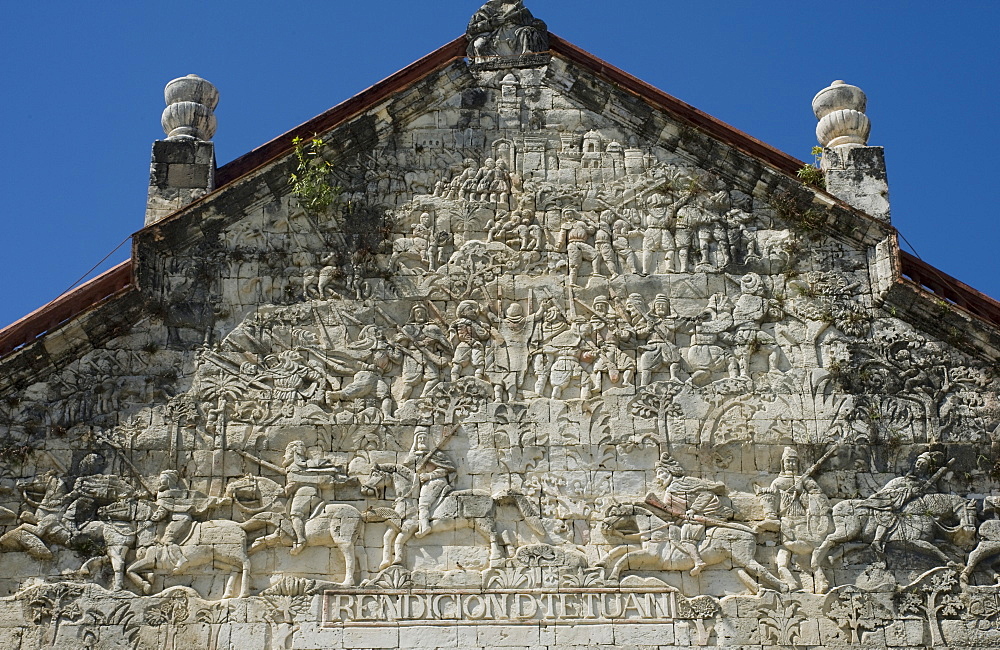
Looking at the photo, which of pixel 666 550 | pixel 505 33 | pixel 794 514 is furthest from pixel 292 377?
pixel 794 514

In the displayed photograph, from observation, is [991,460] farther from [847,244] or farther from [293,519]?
[293,519]

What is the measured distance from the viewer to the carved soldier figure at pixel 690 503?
38.0 feet

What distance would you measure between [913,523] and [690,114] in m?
4.40

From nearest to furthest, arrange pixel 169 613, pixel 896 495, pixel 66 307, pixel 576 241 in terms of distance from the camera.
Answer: pixel 169 613
pixel 896 495
pixel 66 307
pixel 576 241

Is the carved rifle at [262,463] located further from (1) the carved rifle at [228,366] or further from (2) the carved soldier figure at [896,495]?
(2) the carved soldier figure at [896,495]

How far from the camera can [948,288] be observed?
1276 cm

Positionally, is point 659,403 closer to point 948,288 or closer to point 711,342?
point 711,342

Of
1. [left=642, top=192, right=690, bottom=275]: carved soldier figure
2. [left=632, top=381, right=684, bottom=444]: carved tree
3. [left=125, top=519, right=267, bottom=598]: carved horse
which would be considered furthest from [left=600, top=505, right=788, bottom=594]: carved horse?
[left=125, top=519, right=267, bottom=598]: carved horse

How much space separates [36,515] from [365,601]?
2814mm

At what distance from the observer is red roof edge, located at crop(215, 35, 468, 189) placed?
13.5m

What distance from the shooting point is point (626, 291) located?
12758 mm

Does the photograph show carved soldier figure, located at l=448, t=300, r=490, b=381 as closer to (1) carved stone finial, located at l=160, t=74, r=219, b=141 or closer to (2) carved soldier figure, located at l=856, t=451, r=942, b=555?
(1) carved stone finial, located at l=160, t=74, r=219, b=141

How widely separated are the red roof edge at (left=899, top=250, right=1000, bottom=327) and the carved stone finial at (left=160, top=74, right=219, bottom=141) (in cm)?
662

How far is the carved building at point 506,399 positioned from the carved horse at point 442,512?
0.02 metres
